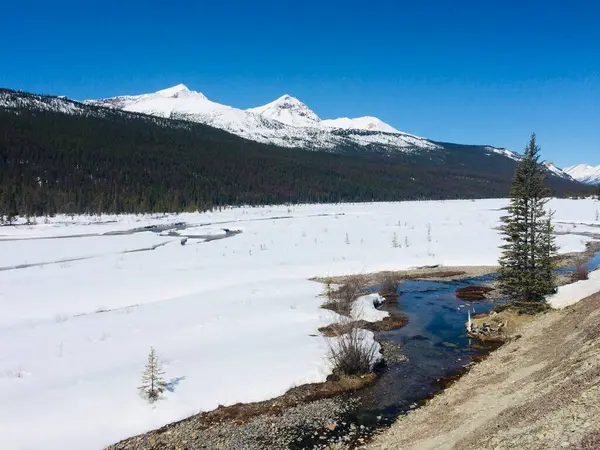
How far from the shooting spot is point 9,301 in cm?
2186

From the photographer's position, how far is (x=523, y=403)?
970 centimetres

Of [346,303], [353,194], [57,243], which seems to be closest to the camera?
[346,303]

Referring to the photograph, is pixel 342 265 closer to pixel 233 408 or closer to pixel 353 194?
pixel 233 408

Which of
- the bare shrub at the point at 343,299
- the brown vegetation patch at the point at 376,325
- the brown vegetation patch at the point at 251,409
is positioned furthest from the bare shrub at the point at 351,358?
the bare shrub at the point at 343,299

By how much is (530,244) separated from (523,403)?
40.7 ft

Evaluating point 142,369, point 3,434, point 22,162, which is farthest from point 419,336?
point 22,162

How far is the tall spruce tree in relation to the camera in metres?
19.9

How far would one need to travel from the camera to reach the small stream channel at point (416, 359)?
11.2m

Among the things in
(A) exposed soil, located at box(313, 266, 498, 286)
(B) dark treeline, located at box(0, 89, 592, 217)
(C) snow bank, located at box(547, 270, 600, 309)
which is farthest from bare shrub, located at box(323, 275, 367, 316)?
(B) dark treeline, located at box(0, 89, 592, 217)

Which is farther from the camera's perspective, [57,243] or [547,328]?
[57,243]

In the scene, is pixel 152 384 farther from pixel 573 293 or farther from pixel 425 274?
pixel 425 274

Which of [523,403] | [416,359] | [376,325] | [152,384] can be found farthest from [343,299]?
[523,403]

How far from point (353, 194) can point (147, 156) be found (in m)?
77.1

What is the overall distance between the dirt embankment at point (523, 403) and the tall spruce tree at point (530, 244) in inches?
163
